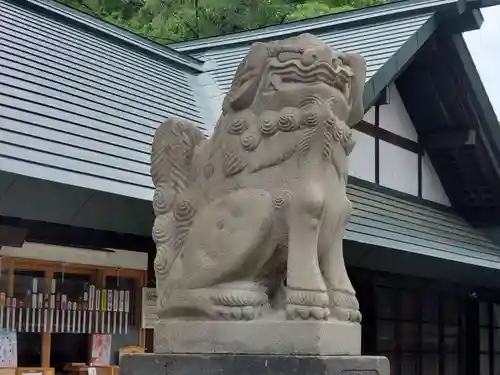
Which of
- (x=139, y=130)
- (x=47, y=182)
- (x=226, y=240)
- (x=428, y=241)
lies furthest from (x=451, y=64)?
(x=226, y=240)

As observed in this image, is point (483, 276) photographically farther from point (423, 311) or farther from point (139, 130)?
point (139, 130)

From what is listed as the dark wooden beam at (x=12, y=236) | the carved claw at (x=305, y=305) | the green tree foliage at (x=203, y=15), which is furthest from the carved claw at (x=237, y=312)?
the green tree foliage at (x=203, y=15)

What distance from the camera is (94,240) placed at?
7.36 m

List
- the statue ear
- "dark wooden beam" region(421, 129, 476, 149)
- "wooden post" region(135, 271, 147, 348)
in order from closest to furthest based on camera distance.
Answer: the statue ear
"wooden post" region(135, 271, 147, 348)
"dark wooden beam" region(421, 129, 476, 149)

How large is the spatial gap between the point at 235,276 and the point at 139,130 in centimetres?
390

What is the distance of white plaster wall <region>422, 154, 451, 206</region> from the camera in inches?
489

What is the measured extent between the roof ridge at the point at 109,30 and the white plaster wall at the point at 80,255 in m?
3.32

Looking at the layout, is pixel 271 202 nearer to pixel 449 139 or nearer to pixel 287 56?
pixel 287 56

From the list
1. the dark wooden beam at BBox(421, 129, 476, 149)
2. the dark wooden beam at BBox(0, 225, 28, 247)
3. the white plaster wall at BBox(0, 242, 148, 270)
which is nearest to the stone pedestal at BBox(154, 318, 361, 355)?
the dark wooden beam at BBox(0, 225, 28, 247)

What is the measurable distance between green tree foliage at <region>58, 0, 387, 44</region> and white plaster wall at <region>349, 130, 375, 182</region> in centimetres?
443

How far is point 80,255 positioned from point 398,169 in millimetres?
5657

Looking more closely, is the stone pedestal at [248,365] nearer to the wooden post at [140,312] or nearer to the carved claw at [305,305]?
the carved claw at [305,305]

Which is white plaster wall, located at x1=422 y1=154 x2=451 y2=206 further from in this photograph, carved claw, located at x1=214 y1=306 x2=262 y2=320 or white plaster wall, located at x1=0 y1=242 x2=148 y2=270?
carved claw, located at x1=214 y1=306 x2=262 y2=320

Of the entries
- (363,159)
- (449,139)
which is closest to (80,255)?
(363,159)
